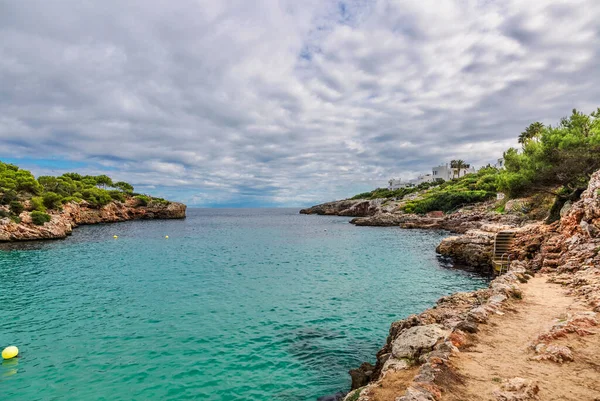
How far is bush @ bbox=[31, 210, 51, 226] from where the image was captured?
50.9 m

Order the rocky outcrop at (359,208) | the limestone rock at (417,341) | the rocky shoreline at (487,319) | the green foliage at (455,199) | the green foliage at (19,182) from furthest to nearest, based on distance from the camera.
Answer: the rocky outcrop at (359,208), the green foliage at (455,199), the green foliage at (19,182), the limestone rock at (417,341), the rocky shoreline at (487,319)

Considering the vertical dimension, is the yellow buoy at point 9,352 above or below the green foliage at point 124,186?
below

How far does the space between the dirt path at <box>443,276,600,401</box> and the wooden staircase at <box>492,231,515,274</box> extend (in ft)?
56.3

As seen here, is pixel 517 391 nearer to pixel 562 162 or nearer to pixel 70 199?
pixel 562 162

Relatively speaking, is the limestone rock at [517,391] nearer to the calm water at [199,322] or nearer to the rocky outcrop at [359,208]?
the calm water at [199,322]

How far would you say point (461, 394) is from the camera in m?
6.31

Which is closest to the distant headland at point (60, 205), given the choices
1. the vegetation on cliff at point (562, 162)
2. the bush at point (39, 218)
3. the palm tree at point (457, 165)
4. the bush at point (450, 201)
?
the bush at point (39, 218)

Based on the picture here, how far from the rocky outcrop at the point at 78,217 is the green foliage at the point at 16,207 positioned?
3.52 ft

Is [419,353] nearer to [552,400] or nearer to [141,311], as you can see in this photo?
[552,400]

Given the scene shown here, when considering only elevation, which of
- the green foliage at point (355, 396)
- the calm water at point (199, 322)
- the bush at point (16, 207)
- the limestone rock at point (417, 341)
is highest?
the bush at point (16, 207)

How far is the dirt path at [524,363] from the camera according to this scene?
6.41 m

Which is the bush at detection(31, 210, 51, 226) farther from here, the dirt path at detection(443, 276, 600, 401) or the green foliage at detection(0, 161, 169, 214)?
the dirt path at detection(443, 276, 600, 401)

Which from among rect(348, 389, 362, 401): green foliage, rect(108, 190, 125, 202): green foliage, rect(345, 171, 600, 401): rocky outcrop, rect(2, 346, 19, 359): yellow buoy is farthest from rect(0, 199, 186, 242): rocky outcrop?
rect(348, 389, 362, 401): green foliage

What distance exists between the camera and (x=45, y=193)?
6906 centimetres
